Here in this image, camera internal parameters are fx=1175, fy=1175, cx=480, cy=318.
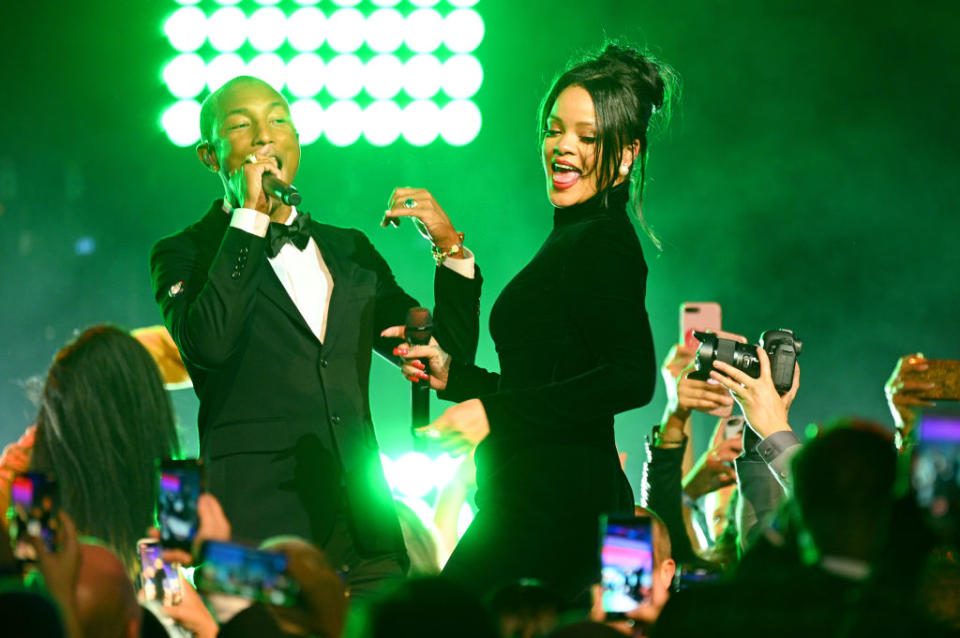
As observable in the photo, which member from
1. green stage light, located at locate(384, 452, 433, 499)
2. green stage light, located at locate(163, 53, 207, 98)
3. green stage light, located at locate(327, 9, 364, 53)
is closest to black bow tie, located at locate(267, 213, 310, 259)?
green stage light, located at locate(384, 452, 433, 499)

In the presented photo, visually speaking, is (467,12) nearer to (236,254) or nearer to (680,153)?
(680,153)

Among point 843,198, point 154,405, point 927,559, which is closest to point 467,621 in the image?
point 927,559

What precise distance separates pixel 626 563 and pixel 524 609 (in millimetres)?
203

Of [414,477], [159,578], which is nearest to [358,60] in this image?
[414,477]

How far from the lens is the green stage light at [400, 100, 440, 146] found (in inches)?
228

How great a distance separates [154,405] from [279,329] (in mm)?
352

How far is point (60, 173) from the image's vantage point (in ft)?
20.2

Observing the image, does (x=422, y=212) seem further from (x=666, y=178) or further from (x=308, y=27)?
(x=308, y=27)

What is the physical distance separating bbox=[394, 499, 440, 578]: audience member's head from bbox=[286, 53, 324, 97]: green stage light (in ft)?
9.54

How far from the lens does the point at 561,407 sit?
2166 mm

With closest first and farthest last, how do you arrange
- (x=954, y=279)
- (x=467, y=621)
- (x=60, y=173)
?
1. (x=467, y=621)
2. (x=954, y=279)
3. (x=60, y=173)

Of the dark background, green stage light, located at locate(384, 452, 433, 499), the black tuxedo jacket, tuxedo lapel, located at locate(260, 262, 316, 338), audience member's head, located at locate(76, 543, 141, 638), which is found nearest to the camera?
audience member's head, located at locate(76, 543, 141, 638)

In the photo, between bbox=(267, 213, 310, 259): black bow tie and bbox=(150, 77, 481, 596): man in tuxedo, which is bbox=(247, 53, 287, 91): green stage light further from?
bbox=(267, 213, 310, 259): black bow tie

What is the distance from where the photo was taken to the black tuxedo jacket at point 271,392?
2504 millimetres
